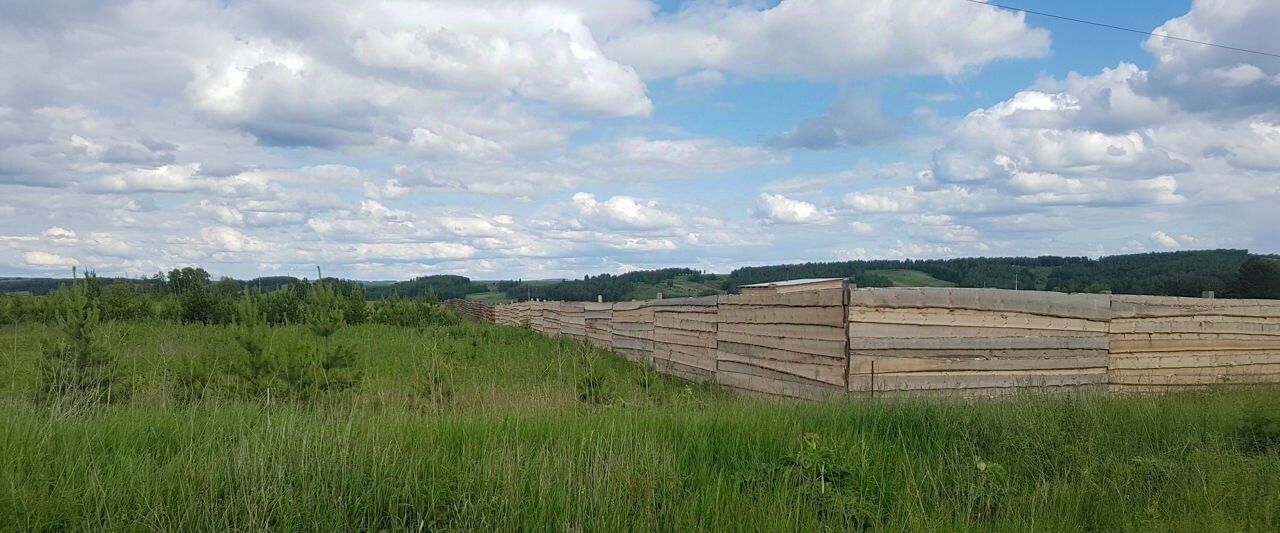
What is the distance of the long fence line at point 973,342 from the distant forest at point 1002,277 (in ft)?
9.58

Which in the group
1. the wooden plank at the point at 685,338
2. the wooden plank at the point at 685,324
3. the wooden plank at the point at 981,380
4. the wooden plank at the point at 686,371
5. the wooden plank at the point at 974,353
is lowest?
the wooden plank at the point at 686,371

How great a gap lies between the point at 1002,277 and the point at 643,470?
106 ft

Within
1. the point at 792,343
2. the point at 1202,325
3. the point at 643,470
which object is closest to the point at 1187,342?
the point at 1202,325

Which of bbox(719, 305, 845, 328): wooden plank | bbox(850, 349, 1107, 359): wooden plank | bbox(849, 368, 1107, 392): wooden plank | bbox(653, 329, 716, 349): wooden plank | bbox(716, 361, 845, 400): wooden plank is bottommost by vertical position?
bbox(716, 361, 845, 400): wooden plank

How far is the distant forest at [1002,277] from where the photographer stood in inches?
826

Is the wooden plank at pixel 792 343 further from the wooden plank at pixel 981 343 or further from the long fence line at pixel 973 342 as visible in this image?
the wooden plank at pixel 981 343

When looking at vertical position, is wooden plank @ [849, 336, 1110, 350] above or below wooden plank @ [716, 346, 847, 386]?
above

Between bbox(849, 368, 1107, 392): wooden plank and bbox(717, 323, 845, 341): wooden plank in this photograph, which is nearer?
bbox(849, 368, 1107, 392): wooden plank

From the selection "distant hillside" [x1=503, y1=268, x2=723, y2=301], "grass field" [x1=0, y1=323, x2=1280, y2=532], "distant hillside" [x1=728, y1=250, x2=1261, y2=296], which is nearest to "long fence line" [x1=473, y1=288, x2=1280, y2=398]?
"grass field" [x1=0, y1=323, x2=1280, y2=532]

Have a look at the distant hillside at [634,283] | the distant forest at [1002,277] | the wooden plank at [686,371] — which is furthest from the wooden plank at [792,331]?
the distant hillside at [634,283]

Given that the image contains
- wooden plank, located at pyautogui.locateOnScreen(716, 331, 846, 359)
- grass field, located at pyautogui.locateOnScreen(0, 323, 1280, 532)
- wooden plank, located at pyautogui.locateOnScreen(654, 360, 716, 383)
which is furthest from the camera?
wooden plank, located at pyautogui.locateOnScreen(654, 360, 716, 383)

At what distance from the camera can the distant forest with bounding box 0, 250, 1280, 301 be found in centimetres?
2097

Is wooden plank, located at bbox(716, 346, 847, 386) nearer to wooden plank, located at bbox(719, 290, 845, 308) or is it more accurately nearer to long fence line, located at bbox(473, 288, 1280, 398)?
long fence line, located at bbox(473, 288, 1280, 398)

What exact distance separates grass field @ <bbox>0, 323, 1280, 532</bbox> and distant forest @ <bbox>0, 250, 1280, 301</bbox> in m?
6.71
